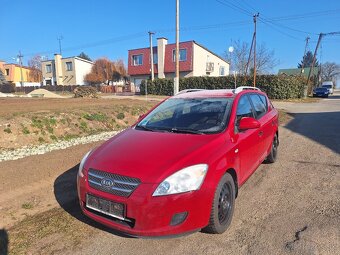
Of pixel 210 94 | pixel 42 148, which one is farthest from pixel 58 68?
pixel 210 94

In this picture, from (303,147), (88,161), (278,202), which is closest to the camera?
(88,161)

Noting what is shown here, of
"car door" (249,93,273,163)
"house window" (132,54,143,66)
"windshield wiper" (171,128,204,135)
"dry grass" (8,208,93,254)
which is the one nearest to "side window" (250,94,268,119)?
"car door" (249,93,273,163)

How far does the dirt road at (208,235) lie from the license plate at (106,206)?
40 cm

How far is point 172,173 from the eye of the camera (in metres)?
2.91

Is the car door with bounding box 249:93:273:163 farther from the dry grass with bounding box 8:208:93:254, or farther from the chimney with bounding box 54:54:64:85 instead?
the chimney with bounding box 54:54:64:85

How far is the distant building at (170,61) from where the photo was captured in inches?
1670

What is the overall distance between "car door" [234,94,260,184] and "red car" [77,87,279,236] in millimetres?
14

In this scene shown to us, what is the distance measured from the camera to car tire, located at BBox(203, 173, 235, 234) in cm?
315

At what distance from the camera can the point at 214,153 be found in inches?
128

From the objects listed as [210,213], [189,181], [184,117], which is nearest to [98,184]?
[189,181]

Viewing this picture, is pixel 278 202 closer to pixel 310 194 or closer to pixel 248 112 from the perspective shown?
pixel 310 194

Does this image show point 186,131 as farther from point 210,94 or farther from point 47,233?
point 47,233

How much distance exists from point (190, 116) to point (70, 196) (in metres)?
2.20

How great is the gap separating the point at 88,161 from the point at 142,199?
3.26ft
